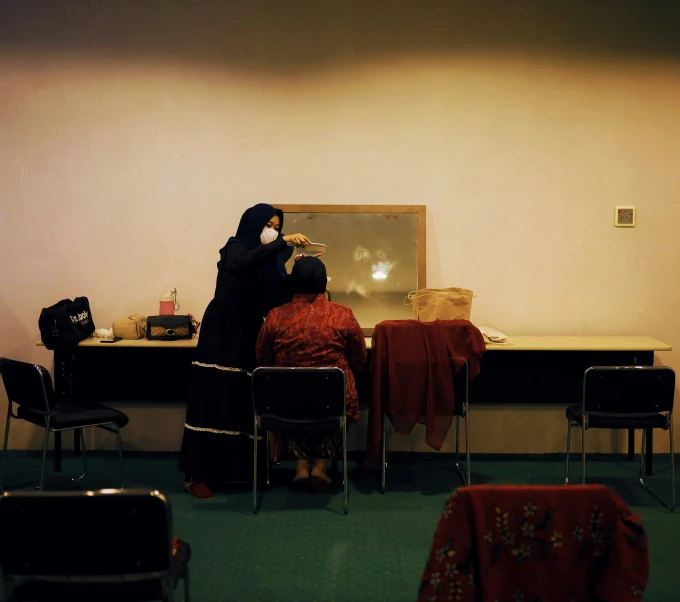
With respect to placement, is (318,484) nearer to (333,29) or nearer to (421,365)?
(421,365)

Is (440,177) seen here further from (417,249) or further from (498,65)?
(498,65)

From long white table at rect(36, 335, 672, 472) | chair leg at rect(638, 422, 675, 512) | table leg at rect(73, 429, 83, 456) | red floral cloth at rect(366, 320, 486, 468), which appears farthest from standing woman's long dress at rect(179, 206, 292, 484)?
chair leg at rect(638, 422, 675, 512)

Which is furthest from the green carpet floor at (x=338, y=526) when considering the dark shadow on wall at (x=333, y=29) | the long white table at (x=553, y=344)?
the dark shadow on wall at (x=333, y=29)

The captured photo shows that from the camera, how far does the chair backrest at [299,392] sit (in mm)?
3367

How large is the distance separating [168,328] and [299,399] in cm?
116

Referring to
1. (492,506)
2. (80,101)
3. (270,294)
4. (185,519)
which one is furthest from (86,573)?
(80,101)

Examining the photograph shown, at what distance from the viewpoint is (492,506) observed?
170 cm

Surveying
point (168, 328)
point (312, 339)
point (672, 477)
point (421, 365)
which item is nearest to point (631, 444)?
point (672, 477)

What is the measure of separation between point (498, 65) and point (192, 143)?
1.93 meters

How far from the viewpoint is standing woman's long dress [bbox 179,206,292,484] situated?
373 centimetres

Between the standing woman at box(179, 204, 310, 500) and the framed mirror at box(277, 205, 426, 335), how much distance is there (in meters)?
0.66

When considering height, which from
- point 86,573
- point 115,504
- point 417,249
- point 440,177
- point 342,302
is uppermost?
point 440,177

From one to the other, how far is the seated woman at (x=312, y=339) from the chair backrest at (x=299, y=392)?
0.16 meters

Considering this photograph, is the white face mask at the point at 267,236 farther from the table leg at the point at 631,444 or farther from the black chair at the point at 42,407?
the table leg at the point at 631,444
